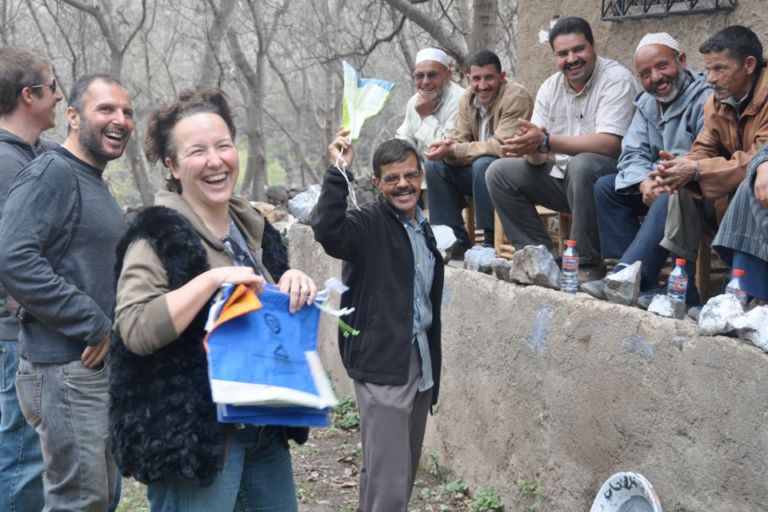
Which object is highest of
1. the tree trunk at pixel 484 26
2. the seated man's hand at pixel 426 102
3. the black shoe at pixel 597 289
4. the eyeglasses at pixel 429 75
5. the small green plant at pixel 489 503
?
the tree trunk at pixel 484 26

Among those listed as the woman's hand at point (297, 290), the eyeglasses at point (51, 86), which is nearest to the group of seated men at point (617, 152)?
the woman's hand at point (297, 290)

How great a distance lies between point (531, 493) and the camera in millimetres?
4734

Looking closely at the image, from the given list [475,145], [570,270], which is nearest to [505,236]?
[475,145]

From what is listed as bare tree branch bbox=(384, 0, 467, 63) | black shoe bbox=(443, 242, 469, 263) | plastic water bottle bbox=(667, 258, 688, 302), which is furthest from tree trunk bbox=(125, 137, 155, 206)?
plastic water bottle bbox=(667, 258, 688, 302)

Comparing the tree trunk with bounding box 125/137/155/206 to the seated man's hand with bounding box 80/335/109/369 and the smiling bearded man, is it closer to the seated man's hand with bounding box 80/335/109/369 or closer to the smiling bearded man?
the smiling bearded man

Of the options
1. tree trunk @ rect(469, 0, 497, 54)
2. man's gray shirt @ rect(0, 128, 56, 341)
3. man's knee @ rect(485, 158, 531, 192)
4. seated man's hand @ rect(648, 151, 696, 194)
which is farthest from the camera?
tree trunk @ rect(469, 0, 497, 54)

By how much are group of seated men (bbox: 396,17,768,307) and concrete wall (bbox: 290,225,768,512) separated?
1.01 ft

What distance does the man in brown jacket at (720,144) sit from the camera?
13.2 feet

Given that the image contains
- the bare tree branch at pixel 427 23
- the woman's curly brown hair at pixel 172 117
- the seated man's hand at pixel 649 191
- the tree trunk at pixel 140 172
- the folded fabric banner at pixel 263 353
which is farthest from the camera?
the tree trunk at pixel 140 172

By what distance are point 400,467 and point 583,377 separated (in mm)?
1004

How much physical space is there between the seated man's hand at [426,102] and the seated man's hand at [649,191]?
247 cm

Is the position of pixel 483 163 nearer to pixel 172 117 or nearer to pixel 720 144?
pixel 720 144

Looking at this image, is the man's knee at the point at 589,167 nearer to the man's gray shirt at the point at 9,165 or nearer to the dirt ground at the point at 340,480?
the dirt ground at the point at 340,480

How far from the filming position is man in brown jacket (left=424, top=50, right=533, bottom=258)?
225 inches
